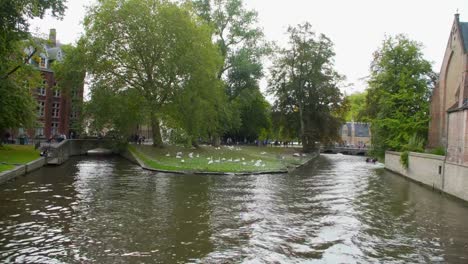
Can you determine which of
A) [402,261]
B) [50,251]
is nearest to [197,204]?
[50,251]

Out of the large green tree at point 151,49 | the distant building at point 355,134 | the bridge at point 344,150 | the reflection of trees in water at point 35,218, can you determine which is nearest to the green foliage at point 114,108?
the large green tree at point 151,49

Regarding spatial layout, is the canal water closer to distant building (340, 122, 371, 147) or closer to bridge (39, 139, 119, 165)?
bridge (39, 139, 119, 165)

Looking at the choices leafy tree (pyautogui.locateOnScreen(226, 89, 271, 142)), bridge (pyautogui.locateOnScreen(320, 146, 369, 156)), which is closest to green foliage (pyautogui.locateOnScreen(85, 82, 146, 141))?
leafy tree (pyautogui.locateOnScreen(226, 89, 271, 142))

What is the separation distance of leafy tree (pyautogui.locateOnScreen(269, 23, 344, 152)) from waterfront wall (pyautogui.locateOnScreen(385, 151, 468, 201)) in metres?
26.6

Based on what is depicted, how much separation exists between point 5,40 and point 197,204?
14.1 meters

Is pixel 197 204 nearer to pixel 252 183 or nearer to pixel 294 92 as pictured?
pixel 252 183

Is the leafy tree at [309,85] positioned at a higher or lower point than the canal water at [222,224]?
higher

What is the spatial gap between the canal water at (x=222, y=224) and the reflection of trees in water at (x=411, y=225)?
39mm

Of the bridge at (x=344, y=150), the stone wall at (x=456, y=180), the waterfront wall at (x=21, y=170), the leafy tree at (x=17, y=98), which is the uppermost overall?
the leafy tree at (x=17, y=98)

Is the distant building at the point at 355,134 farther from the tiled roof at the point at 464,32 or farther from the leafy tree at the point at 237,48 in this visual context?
the tiled roof at the point at 464,32

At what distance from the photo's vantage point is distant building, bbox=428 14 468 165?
26.0 m

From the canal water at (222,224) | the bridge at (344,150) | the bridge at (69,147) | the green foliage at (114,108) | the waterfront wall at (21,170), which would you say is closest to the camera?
the canal water at (222,224)

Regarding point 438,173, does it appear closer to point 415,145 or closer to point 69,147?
point 415,145

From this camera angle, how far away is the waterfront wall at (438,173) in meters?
23.3
